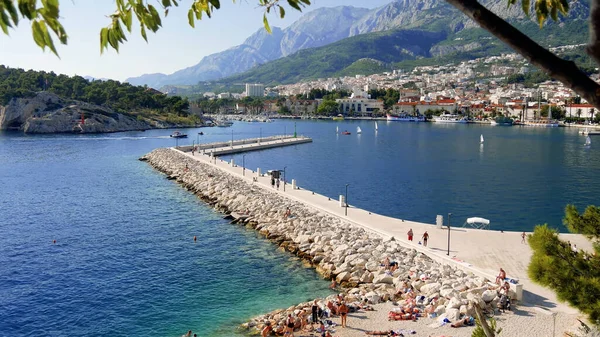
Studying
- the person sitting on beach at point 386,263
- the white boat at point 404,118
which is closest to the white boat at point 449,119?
the white boat at point 404,118

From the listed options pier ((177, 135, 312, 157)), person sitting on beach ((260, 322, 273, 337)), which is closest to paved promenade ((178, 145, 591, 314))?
person sitting on beach ((260, 322, 273, 337))

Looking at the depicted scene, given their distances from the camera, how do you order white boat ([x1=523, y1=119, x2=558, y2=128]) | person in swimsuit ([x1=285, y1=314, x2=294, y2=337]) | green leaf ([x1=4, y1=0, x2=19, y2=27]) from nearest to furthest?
1. green leaf ([x1=4, y1=0, x2=19, y2=27])
2. person in swimsuit ([x1=285, y1=314, x2=294, y2=337])
3. white boat ([x1=523, y1=119, x2=558, y2=128])

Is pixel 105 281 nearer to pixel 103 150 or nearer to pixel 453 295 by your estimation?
pixel 453 295

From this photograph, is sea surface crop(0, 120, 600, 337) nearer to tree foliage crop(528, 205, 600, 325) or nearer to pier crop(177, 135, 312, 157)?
pier crop(177, 135, 312, 157)

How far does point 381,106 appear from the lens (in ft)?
540

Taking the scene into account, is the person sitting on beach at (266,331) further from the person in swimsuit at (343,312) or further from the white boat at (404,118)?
the white boat at (404,118)

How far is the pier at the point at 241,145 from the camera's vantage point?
56.9m

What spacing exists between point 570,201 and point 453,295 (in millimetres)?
22059

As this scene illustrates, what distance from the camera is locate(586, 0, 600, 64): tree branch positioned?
6.65 ft

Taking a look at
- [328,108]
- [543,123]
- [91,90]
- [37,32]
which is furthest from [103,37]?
[328,108]

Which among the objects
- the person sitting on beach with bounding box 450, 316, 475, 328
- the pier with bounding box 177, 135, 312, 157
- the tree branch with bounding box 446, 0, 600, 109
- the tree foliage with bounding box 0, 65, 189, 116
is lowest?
the person sitting on beach with bounding box 450, 316, 475, 328

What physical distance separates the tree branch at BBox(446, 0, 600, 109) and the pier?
161ft

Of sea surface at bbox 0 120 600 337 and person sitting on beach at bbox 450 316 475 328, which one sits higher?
person sitting on beach at bbox 450 316 475 328

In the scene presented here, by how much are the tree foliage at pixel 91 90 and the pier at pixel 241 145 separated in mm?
47814
